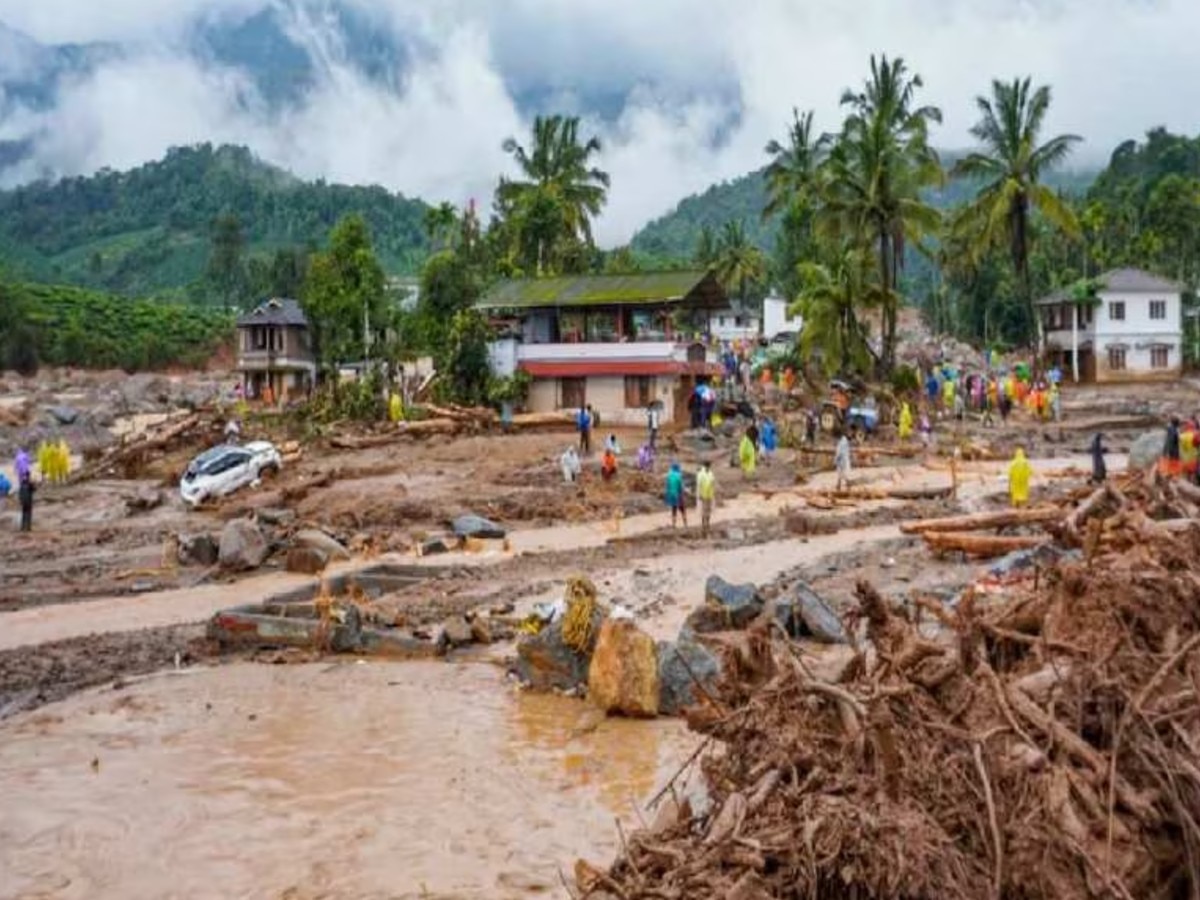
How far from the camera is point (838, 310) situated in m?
44.2

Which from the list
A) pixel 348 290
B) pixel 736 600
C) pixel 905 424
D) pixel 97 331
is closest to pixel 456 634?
pixel 736 600

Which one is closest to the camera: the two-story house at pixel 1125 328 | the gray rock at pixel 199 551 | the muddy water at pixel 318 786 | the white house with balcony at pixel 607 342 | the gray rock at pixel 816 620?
the muddy water at pixel 318 786

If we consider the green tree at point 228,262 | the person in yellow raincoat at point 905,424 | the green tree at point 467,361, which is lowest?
the person in yellow raincoat at point 905,424

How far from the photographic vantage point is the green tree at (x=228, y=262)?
111875mm

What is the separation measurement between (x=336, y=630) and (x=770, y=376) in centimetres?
4153

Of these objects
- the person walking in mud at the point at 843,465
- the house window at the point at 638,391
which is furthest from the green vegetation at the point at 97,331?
the person walking in mud at the point at 843,465

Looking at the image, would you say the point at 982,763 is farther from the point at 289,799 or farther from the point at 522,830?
the point at 289,799

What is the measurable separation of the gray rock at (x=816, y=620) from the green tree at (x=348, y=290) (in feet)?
111

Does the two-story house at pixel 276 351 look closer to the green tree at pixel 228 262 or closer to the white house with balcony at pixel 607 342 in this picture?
the white house with balcony at pixel 607 342

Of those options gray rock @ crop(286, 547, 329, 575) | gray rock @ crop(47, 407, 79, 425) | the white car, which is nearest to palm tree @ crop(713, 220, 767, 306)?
gray rock @ crop(47, 407, 79, 425)

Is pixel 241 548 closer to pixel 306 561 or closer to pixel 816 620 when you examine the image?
pixel 306 561

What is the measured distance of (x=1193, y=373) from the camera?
63.3 m

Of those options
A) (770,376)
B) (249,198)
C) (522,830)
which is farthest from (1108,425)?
(249,198)

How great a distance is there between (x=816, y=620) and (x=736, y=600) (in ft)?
3.84
